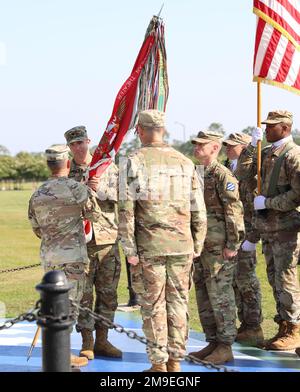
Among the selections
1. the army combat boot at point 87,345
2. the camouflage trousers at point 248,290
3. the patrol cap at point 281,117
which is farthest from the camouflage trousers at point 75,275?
the patrol cap at point 281,117

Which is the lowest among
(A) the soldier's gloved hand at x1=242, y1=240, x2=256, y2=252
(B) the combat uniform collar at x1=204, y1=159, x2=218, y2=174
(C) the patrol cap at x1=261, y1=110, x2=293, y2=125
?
(A) the soldier's gloved hand at x1=242, y1=240, x2=256, y2=252

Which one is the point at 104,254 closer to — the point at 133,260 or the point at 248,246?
the point at 133,260

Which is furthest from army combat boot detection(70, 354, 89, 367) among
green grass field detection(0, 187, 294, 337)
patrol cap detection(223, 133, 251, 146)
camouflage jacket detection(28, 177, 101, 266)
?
patrol cap detection(223, 133, 251, 146)

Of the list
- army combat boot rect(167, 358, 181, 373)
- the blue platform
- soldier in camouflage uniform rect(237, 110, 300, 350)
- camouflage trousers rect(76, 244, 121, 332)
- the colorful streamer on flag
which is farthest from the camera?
the colorful streamer on flag

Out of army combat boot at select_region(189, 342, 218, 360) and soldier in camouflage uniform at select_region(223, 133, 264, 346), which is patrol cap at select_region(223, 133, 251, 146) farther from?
army combat boot at select_region(189, 342, 218, 360)

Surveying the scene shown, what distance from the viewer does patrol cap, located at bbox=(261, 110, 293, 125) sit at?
20.0ft

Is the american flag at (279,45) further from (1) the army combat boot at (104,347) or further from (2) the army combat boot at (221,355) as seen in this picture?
(1) the army combat boot at (104,347)

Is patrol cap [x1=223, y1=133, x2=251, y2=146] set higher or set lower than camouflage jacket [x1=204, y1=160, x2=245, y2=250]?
higher

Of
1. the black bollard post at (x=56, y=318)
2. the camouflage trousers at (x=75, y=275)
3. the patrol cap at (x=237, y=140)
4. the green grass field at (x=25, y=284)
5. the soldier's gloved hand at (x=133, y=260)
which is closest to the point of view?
the black bollard post at (x=56, y=318)

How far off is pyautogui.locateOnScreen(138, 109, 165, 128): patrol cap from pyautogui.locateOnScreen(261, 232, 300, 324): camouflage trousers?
181cm

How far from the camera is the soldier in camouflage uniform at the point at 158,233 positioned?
4945mm

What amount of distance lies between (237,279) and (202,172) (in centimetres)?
146
